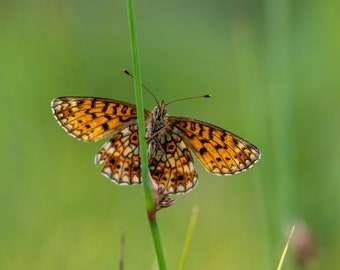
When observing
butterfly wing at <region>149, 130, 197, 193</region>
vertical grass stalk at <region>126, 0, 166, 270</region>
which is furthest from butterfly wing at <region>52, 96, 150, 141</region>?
vertical grass stalk at <region>126, 0, 166, 270</region>

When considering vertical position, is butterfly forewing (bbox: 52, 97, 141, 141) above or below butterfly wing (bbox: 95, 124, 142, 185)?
above

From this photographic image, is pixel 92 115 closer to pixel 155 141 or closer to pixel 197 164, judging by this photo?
pixel 155 141

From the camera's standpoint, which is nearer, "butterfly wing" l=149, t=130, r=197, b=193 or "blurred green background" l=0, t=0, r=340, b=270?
"butterfly wing" l=149, t=130, r=197, b=193

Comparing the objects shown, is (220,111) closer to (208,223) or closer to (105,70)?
(105,70)

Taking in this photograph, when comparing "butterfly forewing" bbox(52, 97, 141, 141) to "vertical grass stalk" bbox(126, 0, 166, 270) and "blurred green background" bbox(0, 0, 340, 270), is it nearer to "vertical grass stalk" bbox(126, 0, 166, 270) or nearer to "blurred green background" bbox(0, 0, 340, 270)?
"blurred green background" bbox(0, 0, 340, 270)

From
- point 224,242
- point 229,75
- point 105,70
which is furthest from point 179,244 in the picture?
point 229,75

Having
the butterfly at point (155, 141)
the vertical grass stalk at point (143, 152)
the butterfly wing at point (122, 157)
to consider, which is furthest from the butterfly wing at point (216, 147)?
the vertical grass stalk at point (143, 152)

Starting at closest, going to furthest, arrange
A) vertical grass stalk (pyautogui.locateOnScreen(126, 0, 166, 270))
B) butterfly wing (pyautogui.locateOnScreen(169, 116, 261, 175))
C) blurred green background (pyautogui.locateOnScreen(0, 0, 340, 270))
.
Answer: vertical grass stalk (pyautogui.locateOnScreen(126, 0, 166, 270))
butterfly wing (pyautogui.locateOnScreen(169, 116, 261, 175))
blurred green background (pyautogui.locateOnScreen(0, 0, 340, 270))
